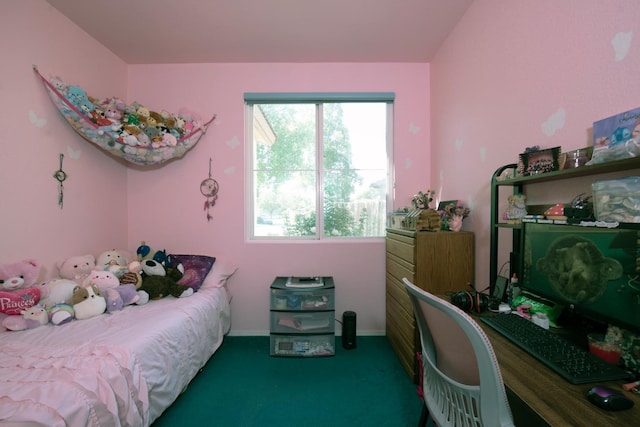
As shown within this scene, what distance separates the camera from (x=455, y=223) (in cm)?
182

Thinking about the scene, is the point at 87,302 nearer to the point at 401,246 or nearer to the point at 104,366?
the point at 104,366

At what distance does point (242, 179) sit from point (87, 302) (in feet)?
4.75

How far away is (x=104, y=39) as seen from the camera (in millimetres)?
2162

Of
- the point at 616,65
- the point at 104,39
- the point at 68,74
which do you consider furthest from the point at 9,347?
the point at 616,65

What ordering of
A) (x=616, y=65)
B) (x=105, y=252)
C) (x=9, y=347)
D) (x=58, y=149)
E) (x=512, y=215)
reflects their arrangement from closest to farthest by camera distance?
(x=616, y=65), (x=9, y=347), (x=512, y=215), (x=58, y=149), (x=105, y=252)

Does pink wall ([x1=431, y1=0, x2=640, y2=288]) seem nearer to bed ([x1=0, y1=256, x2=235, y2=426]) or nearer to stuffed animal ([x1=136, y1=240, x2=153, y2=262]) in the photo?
bed ([x1=0, y1=256, x2=235, y2=426])

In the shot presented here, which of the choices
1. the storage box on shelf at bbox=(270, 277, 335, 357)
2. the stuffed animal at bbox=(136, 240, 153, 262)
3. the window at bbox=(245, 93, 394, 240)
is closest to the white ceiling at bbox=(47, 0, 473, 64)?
the window at bbox=(245, 93, 394, 240)

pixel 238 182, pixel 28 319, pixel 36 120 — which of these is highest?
pixel 36 120

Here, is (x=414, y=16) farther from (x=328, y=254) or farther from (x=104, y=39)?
(x=104, y=39)

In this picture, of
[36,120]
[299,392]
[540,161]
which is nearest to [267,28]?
[36,120]

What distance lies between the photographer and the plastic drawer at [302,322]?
86.4 inches

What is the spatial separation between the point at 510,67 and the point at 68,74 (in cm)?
308

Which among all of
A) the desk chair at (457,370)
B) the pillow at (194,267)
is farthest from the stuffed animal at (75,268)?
the desk chair at (457,370)

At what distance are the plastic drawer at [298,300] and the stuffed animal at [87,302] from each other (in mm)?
1173
